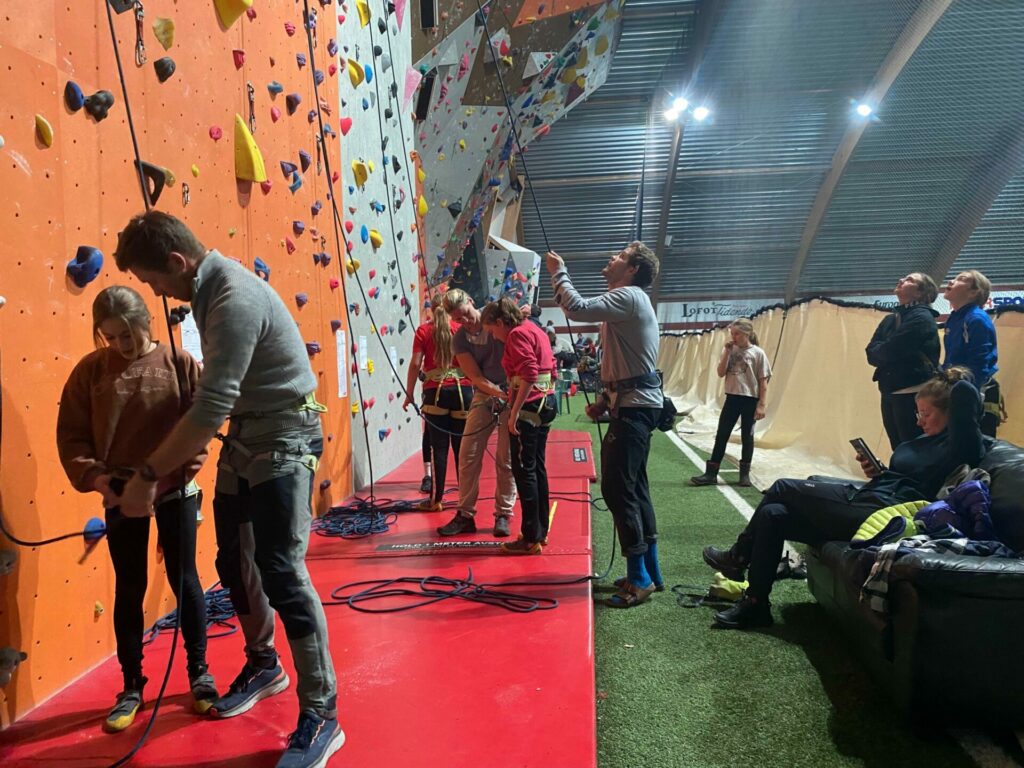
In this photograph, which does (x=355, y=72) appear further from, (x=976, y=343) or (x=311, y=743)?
(x=311, y=743)

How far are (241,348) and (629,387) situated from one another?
5.89 feet

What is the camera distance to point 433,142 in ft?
24.3

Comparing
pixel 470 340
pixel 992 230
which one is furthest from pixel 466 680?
pixel 992 230

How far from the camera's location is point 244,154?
329 cm

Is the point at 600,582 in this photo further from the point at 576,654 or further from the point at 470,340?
the point at 470,340

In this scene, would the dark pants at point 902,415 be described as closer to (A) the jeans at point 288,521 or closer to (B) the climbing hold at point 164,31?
(A) the jeans at point 288,521

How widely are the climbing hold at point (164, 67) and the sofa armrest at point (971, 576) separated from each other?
318 cm

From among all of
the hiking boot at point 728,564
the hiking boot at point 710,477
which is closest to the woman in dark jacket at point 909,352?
the hiking boot at point 710,477

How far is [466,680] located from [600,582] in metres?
1.29

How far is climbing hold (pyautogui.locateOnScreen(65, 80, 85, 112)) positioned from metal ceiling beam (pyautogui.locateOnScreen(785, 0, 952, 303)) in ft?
52.0

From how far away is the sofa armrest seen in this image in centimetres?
180

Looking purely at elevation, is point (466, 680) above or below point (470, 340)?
below

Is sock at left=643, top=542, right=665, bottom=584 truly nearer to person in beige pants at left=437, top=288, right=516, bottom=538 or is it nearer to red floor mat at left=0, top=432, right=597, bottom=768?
red floor mat at left=0, top=432, right=597, bottom=768

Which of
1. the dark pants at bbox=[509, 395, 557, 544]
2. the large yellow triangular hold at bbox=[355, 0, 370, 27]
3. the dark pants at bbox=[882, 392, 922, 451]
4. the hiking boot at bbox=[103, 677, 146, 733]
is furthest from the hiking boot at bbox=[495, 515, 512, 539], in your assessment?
the large yellow triangular hold at bbox=[355, 0, 370, 27]
